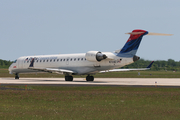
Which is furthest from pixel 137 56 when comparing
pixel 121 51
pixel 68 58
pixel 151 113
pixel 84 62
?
pixel 151 113

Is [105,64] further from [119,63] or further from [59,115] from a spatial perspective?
[59,115]

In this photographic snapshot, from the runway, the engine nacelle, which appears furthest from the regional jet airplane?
the runway

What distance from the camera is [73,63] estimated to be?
149 feet

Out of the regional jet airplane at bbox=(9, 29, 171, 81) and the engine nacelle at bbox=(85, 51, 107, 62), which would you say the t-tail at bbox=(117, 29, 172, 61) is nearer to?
the regional jet airplane at bbox=(9, 29, 171, 81)

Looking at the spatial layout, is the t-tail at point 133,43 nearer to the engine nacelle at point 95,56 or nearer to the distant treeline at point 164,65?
the engine nacelle at point 95,56

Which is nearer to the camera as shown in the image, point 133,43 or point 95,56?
point 133,43

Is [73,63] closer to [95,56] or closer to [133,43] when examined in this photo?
[95,56]

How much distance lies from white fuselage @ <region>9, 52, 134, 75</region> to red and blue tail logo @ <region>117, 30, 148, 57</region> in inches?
36.5

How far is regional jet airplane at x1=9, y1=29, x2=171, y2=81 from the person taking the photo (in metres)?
39.0

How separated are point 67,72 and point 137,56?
36.3ft

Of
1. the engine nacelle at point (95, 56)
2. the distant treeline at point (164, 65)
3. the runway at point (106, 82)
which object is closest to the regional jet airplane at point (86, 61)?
the engine nacelle at point (95, 56)

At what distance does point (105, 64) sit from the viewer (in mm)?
40969

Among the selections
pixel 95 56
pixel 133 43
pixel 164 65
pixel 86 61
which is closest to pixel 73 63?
pixel 86 61

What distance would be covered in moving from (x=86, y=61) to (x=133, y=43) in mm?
8024
